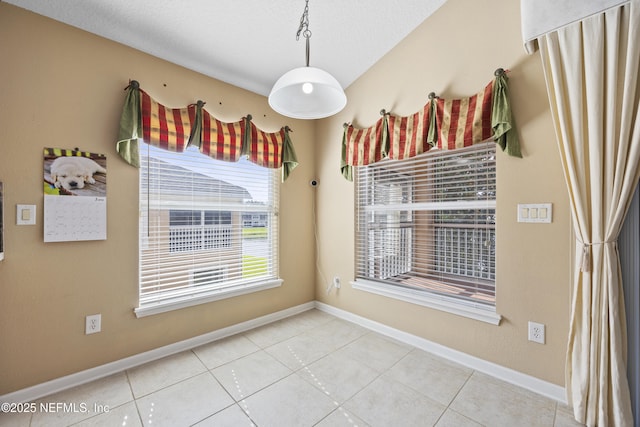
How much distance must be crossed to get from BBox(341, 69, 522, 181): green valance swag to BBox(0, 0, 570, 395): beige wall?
0.38 ft

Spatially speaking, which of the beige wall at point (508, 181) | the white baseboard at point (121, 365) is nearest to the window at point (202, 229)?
the white baseboard at point (121, 365)

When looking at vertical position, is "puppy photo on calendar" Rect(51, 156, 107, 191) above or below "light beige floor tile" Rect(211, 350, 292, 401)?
above

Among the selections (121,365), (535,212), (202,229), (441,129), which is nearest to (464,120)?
(441,129)

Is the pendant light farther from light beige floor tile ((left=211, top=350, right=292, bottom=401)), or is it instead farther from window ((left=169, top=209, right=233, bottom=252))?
light beige floor tile ((left=211, top=350, right=292, bottom=401))

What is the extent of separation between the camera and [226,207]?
2645 mm

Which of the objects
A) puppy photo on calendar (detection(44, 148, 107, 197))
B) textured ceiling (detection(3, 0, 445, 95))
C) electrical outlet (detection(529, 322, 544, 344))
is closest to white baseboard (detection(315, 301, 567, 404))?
electrical outlet (detection(529, 322, 544, 344))

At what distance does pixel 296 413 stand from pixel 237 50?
2787 mm

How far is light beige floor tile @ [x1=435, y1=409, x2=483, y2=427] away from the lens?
1524 mm

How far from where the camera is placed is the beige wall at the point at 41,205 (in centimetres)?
168

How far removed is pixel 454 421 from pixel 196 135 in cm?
277

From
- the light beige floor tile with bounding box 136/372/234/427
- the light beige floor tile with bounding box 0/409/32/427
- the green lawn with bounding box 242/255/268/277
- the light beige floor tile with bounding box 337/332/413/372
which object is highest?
the green lawn with bounding box 242/255/268/277

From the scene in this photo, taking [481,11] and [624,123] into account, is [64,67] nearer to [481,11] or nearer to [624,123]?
[481,11]

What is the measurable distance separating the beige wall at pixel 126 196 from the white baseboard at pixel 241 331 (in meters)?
0.05

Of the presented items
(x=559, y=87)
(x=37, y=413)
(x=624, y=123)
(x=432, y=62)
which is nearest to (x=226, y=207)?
(x=37, y=413)
